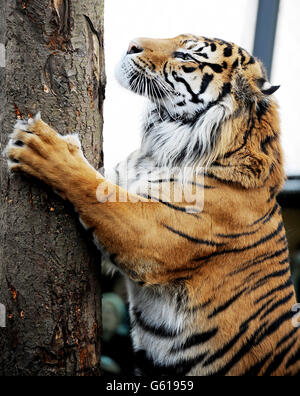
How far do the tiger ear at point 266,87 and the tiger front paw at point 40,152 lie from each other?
760mm

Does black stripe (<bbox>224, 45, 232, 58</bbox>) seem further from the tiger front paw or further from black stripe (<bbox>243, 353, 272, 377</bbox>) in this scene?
black stripe (<bbox>243, 353, 272, 377</bbox>)

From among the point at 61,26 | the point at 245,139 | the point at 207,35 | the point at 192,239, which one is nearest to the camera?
the point at 61,26

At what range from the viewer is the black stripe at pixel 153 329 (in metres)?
1.84

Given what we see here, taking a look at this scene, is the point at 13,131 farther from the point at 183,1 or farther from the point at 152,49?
the point at 183,1

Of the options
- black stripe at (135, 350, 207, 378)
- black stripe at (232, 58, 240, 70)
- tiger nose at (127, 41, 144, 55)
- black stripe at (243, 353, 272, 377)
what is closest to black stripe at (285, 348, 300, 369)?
black stripe at (243, 353, 272, 377)

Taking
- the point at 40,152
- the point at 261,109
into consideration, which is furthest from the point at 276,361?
the point at 40,152

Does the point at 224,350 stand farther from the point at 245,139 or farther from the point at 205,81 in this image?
the point at 205,81

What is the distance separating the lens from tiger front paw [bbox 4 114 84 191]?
1.47 meters

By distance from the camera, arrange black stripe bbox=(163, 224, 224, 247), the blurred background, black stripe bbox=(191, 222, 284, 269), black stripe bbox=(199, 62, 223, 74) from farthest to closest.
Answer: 1. the blurred background
2. black stripe bbox=(199, 62, 223, 74)
3. black stripe bbox=(191, 222, 284, 269)
4. black stripe bbox=(163, 224, 224, 247)

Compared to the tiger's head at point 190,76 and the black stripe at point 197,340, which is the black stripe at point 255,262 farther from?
the tiger's head at point 190,76

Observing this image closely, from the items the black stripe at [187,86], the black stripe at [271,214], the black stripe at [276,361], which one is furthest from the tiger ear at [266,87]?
the black stripe at [276,361]

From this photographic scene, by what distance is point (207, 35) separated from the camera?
3441 mm

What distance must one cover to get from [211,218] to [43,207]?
580mm
